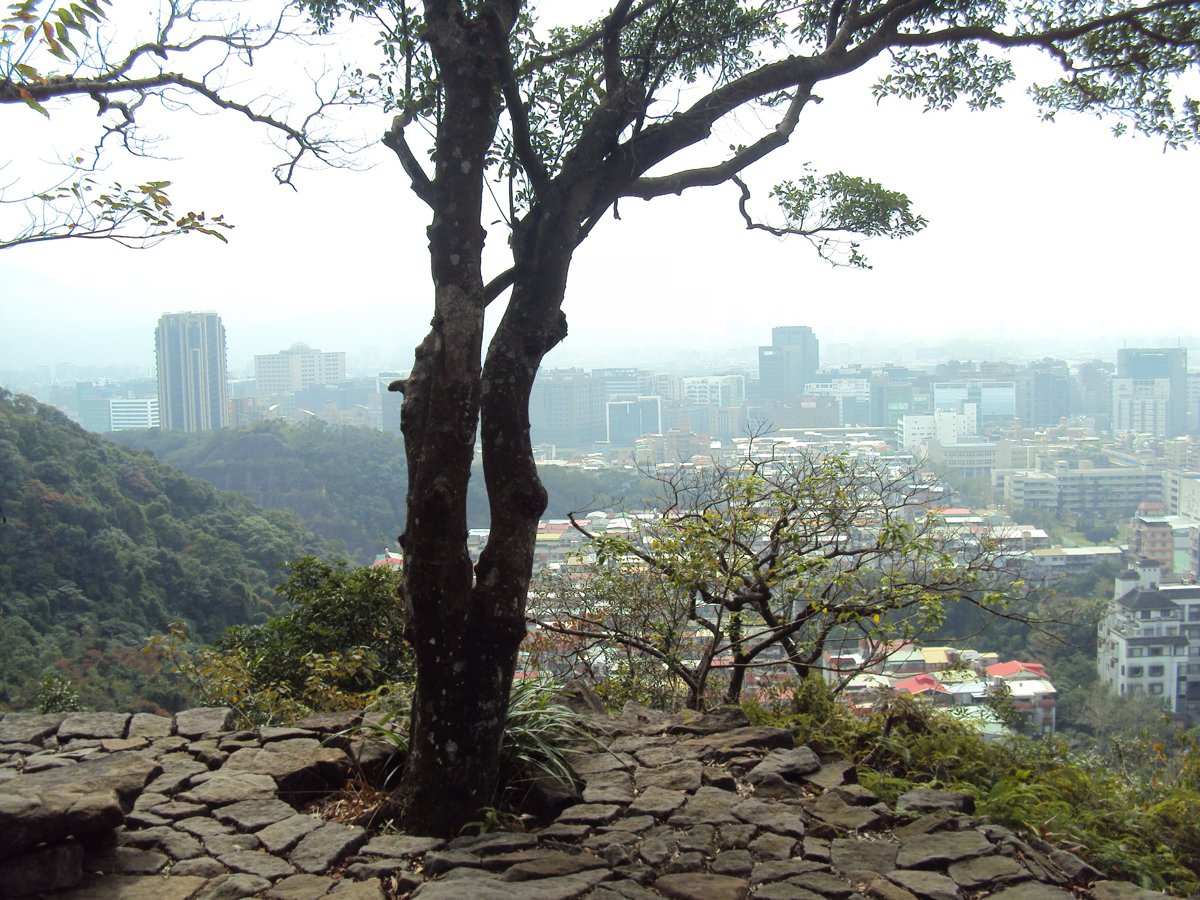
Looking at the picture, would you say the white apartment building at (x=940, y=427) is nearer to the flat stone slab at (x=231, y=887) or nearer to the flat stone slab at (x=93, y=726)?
the flat stone slab at (x=93, y=726)

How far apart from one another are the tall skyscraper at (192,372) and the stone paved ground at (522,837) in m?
26.1

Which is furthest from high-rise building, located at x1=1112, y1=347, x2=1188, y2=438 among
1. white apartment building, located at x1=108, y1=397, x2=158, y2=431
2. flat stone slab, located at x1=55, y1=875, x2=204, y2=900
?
white apartment building, located at x1=108, y1=397, x2=158, y2=431

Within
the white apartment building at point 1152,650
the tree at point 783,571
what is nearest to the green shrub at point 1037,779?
the tree at point 783,571

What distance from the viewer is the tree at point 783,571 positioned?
243 inches

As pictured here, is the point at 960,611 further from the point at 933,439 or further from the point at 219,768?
the point at 933,439

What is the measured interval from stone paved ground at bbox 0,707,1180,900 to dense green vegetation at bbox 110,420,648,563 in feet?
33.4

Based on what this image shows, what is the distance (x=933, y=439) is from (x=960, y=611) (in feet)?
42.6

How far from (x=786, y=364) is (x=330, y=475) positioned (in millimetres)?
11160

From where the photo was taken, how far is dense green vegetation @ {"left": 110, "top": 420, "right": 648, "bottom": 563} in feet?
57.3

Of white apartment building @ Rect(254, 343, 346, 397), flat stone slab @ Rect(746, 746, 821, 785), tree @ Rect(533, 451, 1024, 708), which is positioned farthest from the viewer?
white apartment building @ Rect(254, 343, 346, 397)

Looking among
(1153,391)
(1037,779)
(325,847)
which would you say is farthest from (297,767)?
(1153,391)

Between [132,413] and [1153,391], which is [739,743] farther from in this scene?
[132,413]

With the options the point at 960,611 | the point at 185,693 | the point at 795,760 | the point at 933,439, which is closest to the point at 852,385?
the point at 933,439

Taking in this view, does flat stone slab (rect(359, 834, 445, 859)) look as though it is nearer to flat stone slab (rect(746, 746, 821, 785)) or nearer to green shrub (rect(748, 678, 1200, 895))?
flat stone slab (rect(746, 746, 821, 785))
